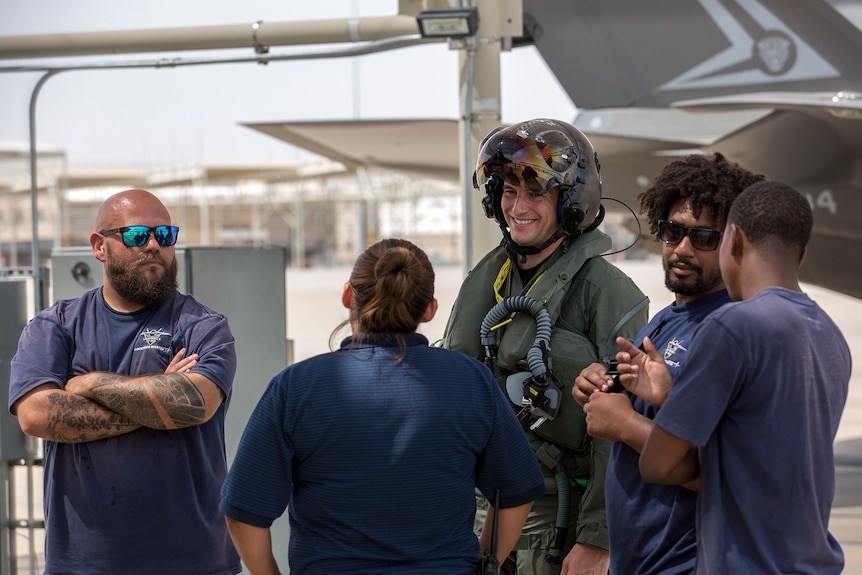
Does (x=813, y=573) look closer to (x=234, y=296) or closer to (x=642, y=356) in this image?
(x=642, y=356)

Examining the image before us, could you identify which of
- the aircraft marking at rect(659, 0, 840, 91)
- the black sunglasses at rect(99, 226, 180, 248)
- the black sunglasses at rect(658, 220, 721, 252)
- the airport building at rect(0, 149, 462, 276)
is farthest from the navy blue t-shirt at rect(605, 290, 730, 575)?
the airport building at rect(0, 149, 462, 276)

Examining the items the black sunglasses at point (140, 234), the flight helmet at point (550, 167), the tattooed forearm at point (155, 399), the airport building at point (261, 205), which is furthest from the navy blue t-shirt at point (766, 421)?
the airport building at point (261, 205)

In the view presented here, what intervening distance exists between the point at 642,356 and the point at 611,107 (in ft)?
36.3

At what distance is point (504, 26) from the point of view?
17.0 feet

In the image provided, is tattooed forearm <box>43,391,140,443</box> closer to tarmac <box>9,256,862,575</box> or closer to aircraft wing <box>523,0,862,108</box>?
tarmac <box>9,256,862,575</box>

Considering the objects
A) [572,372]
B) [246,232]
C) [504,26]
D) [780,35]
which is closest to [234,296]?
[504,26]

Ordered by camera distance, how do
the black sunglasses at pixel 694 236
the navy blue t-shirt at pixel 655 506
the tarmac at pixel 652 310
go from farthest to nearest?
the tarmac at pixel 652 310 < the black sunglasses at pixel 694 236 < the navy blue t-shirt at pixel 655 506

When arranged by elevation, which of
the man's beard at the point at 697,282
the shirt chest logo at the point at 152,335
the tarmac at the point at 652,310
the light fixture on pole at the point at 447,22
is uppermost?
the light fixture on pole at the point at 447,22

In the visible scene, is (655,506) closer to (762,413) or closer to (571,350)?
(762,413)

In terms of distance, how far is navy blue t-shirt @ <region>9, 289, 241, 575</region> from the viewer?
3.05 metres

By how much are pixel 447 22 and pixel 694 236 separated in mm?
A: 2466

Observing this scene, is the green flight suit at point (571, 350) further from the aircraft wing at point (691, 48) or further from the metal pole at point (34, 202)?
the aircraft wing at point (691, 48)

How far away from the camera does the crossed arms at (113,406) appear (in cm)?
301

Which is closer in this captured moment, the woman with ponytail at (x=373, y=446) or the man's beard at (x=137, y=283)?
the woman with ponytail at (x=373, y=446)
